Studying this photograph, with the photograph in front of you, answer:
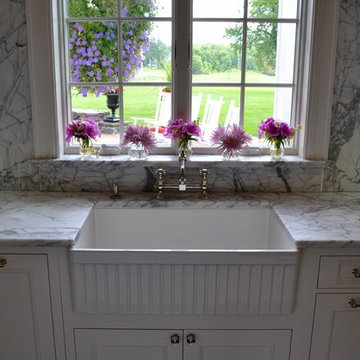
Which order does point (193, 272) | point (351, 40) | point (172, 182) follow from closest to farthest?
1. point (193, 272)
2. point (351, 40)
3. point (172, 182)

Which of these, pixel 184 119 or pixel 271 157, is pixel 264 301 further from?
pixel 184 119

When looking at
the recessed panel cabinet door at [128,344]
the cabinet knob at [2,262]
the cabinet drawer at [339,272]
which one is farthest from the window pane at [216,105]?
the cabinet knob at [2,262]

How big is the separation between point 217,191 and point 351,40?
97cm

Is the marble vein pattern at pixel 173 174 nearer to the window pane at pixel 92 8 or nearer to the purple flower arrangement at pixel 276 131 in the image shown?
→ the purple flower arrangement at pixel 276 131

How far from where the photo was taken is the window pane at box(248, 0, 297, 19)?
7.26 ft

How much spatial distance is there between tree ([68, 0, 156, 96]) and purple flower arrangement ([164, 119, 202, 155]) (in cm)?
36

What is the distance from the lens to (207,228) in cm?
216

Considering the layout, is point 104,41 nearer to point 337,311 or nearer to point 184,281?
point 184,281

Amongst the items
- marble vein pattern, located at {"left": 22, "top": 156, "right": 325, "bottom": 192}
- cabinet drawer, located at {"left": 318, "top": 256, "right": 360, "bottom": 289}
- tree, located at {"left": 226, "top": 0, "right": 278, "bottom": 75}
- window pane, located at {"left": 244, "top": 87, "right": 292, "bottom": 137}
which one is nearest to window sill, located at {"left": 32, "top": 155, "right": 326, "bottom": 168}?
marble vein pattern, located at {"left": 22, "top": 156, "right": 325, "bottom": 192}

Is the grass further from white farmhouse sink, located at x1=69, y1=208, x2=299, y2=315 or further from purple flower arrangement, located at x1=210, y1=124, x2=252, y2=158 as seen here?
white farmhouse sink, located at x1=69, y1=208, x2=299, y2=315

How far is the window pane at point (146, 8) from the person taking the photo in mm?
2201

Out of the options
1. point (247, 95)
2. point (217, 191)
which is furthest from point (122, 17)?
point (217, 191)

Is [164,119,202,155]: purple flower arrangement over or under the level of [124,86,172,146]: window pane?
under

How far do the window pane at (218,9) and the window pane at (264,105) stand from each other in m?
0.38
